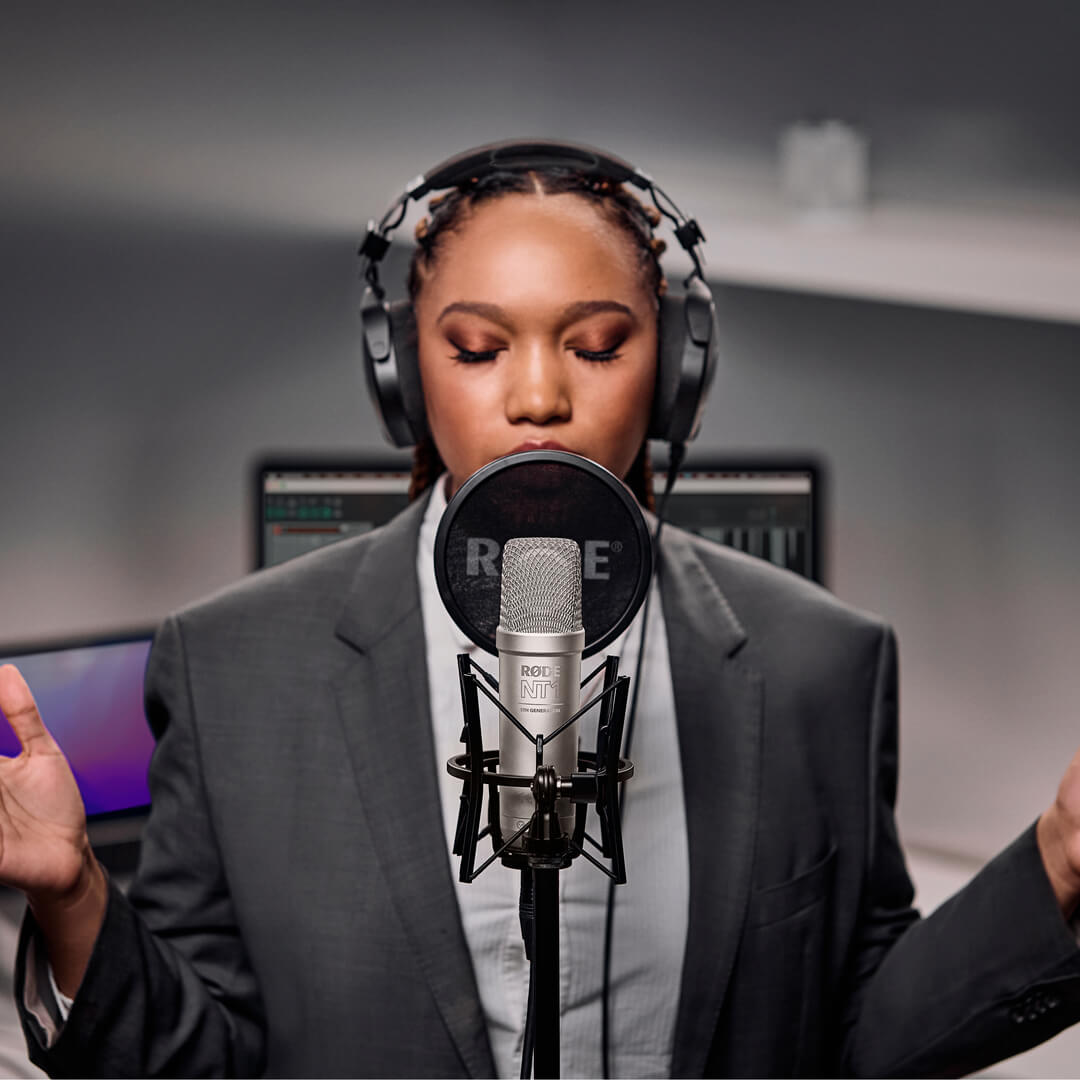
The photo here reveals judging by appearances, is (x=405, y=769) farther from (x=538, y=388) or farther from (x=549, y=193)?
(x=549, y=193)

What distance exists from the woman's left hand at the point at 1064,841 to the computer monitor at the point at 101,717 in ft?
3.57

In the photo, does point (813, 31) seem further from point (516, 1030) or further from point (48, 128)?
point (516, 1030)

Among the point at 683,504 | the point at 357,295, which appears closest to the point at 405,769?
the point at 683,504

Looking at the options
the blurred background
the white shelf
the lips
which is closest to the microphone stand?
the lips

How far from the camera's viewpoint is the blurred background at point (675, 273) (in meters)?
1.56

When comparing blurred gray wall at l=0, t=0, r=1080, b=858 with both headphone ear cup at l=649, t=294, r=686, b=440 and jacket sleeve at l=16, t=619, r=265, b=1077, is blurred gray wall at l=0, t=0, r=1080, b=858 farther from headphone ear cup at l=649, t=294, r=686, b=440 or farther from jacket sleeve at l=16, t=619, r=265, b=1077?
headphone ear cup at l=649, t=294, r=686, b=440

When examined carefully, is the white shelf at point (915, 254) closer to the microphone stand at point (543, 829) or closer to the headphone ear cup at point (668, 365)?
the headphone ear cup at point (668, 365)

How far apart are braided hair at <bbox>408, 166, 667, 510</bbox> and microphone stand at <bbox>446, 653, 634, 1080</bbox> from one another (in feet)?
1.47

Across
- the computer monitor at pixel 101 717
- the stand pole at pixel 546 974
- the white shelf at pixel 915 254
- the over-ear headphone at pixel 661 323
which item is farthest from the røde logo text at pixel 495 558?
the white shelf at pixel 915 254

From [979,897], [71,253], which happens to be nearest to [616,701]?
[979,897]

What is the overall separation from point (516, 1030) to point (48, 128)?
1.24m

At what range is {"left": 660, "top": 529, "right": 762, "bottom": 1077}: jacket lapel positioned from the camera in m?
0.88

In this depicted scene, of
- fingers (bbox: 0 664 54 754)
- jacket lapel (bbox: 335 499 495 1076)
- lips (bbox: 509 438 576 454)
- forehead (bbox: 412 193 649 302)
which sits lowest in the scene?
jacket lapel (bbox: 335 499 495 1076)

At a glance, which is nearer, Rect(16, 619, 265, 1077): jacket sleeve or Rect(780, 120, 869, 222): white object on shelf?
Rect(16, 619, 265, 1077): jacket sleeve
